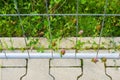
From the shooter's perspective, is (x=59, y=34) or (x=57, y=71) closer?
(x=57, y=71)

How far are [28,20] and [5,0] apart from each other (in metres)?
0.31

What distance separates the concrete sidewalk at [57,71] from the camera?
2484mm

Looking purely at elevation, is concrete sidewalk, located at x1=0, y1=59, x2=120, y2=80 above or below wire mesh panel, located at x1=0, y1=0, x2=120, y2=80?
below

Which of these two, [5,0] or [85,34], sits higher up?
[5,0]

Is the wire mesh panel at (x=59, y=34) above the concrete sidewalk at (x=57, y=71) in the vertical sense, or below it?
above

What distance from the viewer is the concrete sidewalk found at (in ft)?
8.15

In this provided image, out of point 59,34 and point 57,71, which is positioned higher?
point 59,34

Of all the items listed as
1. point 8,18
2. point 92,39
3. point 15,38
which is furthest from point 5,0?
point 92,39

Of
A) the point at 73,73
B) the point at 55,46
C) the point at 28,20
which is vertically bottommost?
the point at 73,73

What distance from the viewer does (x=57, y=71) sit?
2518 mm

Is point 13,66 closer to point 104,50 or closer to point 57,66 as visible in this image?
point 57,66

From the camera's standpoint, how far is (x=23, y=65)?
2.54 metres

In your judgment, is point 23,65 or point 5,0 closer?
point 23,65

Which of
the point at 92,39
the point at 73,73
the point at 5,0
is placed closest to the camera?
the point at 73,73
